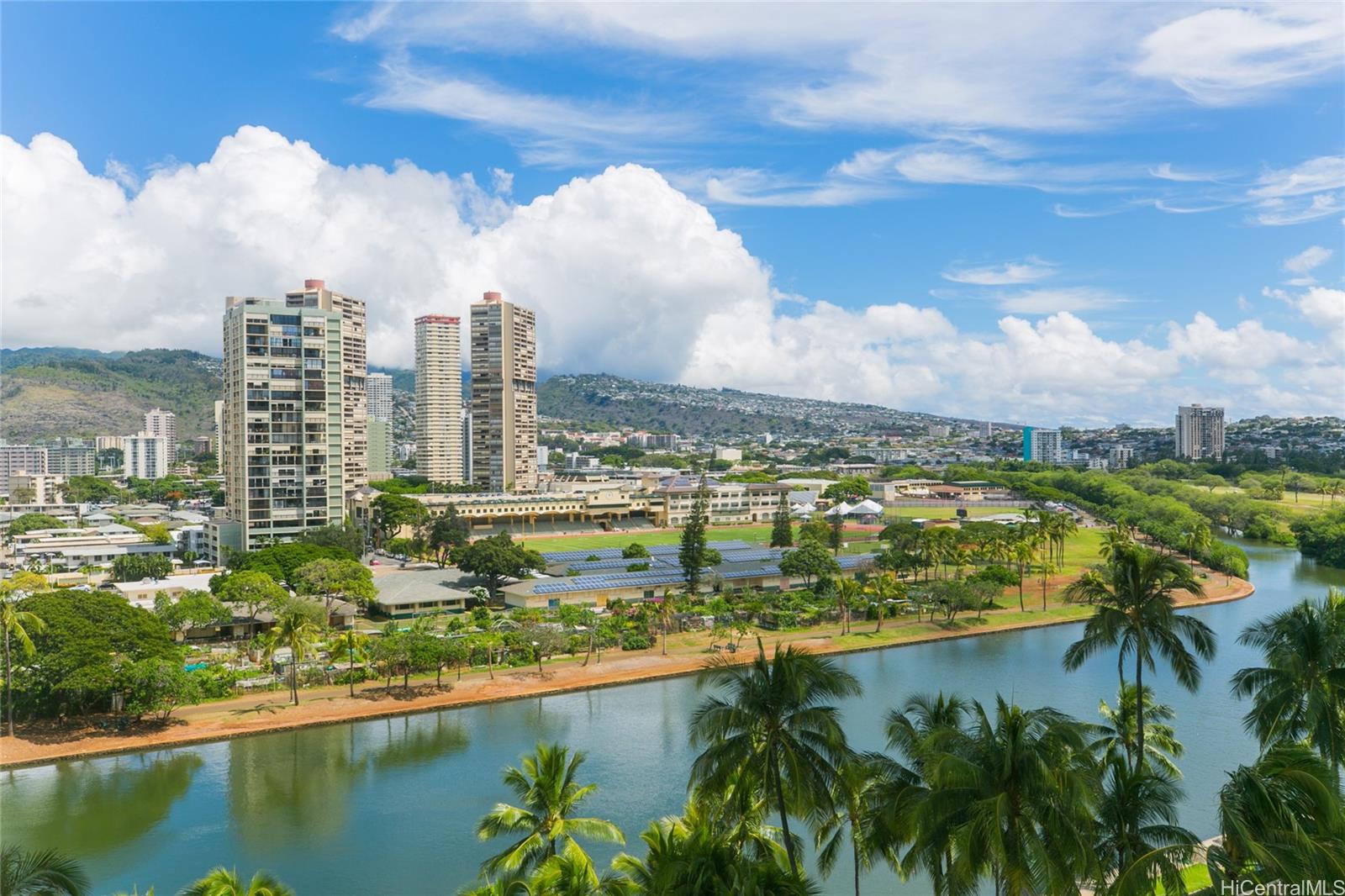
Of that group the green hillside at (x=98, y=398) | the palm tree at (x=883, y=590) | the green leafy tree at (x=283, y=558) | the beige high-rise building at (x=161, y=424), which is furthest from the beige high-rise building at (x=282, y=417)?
the green hillside at (x=98, y=398)

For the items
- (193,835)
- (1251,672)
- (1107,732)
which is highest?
(1251,672)

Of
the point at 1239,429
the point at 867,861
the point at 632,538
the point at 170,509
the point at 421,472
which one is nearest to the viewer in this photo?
the point at 867,861

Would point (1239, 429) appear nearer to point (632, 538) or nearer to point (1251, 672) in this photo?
point (632, 538)

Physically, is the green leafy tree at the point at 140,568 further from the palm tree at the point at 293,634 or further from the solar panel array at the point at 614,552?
the palm tree at the point at 293,634

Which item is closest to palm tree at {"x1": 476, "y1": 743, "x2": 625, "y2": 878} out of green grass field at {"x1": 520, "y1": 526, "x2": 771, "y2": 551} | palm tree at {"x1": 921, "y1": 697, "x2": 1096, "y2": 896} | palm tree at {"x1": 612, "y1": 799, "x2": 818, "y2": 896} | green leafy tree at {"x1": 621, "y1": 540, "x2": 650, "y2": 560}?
palm tree at {"x1": 612, "y1": 799, "x2": 818, "y2": 896}

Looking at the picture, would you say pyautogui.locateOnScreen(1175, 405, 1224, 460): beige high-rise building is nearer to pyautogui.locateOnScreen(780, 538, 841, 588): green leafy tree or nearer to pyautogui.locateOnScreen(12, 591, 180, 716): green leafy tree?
pyautogui.locateOnScreen(780, 538, 841, 588): green leafy tree

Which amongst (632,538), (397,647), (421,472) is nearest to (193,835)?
(397,647)
